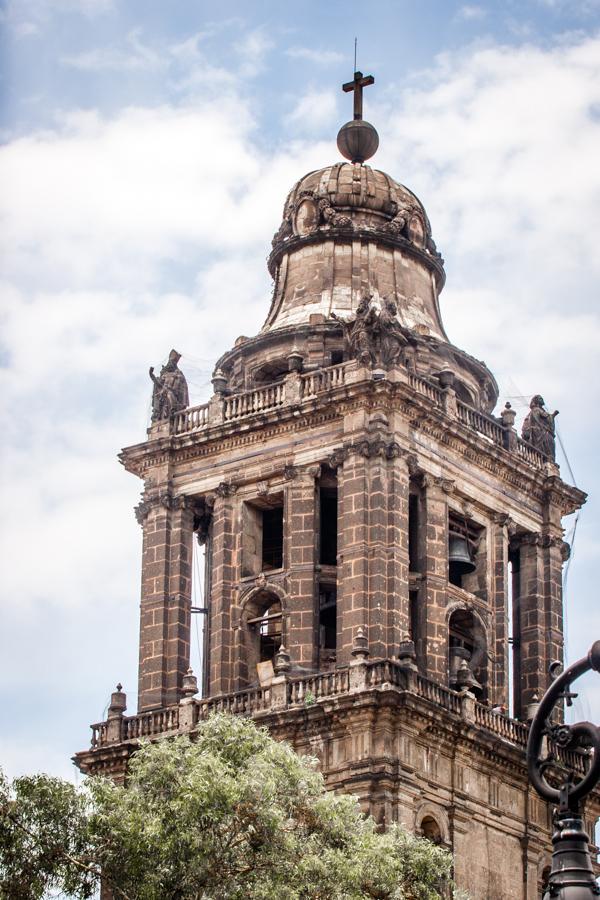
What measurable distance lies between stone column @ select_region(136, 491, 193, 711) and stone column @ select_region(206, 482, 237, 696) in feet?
2.69

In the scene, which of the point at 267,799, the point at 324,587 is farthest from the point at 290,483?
the point at 267,799

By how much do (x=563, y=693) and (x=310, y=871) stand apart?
58.8 feet

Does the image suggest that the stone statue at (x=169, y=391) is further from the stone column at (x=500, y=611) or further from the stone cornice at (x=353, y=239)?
the stone column at (x=500, y=611)

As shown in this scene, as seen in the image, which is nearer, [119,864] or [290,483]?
[119,864]

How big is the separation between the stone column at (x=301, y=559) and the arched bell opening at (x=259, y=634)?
98 centimetres

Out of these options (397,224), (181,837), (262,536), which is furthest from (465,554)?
(181,837)

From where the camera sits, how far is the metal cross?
64.5m

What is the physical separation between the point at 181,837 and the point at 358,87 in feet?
106

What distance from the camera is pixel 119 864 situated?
3897 centimetres

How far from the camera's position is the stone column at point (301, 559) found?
2124 inches

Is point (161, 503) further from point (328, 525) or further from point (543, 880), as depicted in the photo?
point (543, 880)

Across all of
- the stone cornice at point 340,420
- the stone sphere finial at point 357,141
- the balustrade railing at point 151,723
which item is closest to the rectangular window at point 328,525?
the stone cornice at point 340,420

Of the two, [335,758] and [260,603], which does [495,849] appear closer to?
[335,758]

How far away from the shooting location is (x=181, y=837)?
126 ft
